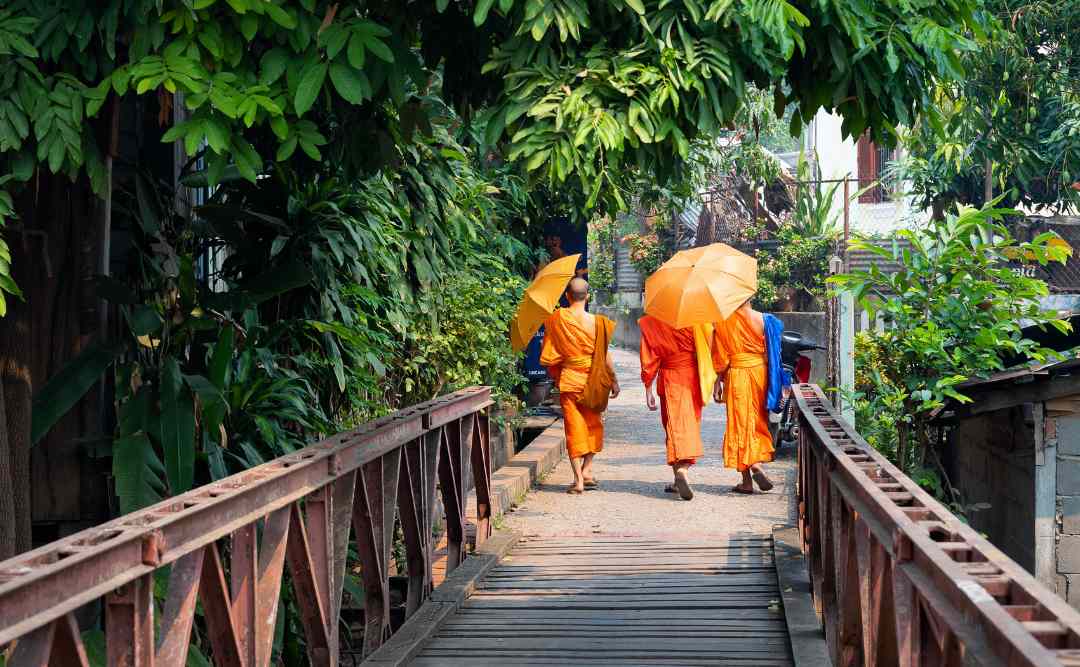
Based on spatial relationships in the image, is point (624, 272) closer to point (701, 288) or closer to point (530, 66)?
point (701, 288)

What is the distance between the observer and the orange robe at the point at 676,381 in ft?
30.2

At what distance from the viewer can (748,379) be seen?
30.3 ft

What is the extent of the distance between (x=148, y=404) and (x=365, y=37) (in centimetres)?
204

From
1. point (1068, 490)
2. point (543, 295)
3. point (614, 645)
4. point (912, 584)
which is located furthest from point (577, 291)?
point (912, 584)

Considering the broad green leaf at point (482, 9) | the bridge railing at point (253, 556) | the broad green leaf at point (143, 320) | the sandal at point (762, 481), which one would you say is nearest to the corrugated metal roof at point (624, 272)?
the sandal at point (762, 481)

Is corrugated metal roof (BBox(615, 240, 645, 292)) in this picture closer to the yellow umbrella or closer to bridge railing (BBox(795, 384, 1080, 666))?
the yellow umbrella

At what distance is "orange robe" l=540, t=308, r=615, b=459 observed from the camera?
31.2ft

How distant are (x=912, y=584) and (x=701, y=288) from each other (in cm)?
613

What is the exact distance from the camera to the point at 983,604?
219 cm

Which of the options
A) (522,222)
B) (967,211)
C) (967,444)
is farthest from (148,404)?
(522,222)

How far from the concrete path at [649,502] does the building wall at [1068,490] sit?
1.70 m

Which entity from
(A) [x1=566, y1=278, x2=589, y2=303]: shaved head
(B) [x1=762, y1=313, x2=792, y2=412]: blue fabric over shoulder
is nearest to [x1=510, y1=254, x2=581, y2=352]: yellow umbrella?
(A) [x1=566, y1=278, x2=589, y2=303]: shaved head

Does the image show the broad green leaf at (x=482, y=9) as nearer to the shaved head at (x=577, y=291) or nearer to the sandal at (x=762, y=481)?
the shaved head at (x=577, y=291)

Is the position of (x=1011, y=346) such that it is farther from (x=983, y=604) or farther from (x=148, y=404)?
(x=983, y=604)
